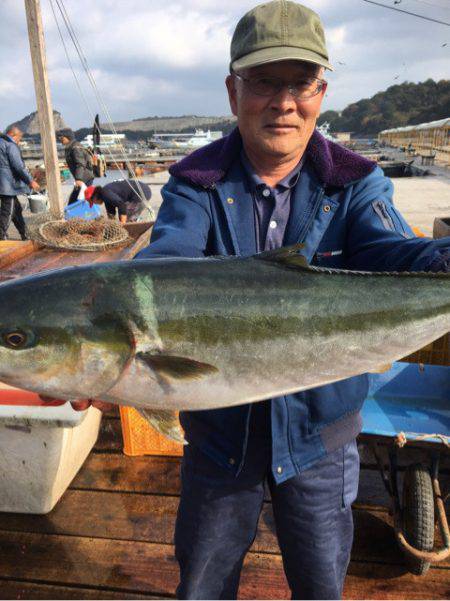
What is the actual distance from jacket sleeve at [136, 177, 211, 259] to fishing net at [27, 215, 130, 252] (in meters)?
6.20

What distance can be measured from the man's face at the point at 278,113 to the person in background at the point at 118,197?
1034 cm

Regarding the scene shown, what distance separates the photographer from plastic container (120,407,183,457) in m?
4.19

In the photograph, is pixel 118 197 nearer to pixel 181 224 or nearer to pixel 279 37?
pixel 181 224

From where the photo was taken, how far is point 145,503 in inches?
150

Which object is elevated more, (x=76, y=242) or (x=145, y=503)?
(x=76, y=242)

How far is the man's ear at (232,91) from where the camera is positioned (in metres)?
2.35

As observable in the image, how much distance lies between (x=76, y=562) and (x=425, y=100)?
162m

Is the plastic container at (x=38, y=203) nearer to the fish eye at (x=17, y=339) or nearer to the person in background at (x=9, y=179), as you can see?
the person in background at (x=9, y=179)

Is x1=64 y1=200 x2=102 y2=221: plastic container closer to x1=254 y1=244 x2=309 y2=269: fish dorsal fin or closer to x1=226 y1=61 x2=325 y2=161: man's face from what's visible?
x1=226 y1=61 x2=325 y2=161: man's face

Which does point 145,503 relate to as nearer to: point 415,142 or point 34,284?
point 34,284

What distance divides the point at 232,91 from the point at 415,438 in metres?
2.57

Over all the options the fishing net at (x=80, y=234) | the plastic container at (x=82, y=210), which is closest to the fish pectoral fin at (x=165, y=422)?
the fishing net at (x=80, y=234)

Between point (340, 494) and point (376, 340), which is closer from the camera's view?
point (376, 340)

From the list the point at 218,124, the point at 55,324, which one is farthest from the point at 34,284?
the point at 218,124
